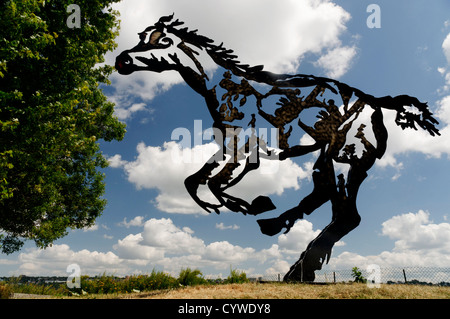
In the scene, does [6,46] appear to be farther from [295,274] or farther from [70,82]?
[295,274]

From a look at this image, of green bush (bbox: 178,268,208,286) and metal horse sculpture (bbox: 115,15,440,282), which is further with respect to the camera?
green bush (bbox: 178,268,208,286)

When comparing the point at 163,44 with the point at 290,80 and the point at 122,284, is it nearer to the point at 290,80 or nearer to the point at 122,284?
the point at 290,80

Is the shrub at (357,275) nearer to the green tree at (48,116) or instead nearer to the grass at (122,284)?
the grass at (122,284)

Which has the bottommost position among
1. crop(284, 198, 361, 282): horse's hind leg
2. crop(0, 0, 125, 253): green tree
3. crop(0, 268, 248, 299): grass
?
crop(0, 268, 248, 299): grass

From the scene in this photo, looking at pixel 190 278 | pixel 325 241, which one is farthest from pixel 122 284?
pixel 325 241

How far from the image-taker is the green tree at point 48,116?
21.2 ft

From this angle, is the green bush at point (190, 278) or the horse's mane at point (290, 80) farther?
the green bush at point (190, 278)

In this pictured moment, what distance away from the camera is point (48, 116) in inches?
293

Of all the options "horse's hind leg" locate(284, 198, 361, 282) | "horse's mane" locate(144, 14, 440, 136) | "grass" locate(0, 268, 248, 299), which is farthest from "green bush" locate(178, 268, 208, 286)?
"horse's mane" locate(144, 14, 440, 136)

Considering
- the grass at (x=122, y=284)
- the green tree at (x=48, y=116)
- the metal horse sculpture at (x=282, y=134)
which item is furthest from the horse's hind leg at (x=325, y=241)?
the green tree at (x=48, y=116)

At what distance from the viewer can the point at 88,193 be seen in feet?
38.1

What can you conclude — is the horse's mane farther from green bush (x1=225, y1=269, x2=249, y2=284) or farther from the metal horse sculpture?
green bush (x1=225, y1=269, x2=249, y2=284)

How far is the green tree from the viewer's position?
6.47 m
